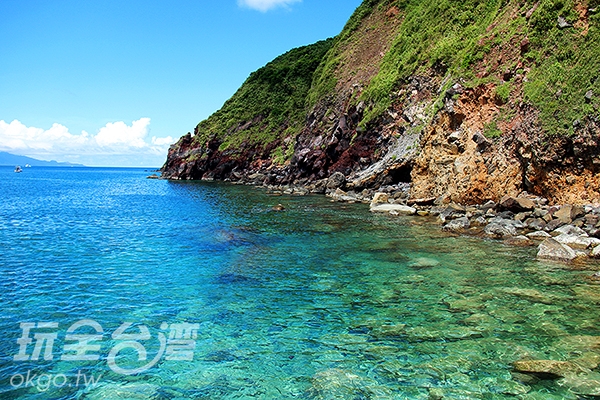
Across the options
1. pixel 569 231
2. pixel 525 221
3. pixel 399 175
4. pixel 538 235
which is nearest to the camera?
pixel 569 231

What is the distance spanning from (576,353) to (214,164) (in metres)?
87.9

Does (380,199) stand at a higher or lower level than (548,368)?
higher

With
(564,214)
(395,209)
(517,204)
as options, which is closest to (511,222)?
(517,204)

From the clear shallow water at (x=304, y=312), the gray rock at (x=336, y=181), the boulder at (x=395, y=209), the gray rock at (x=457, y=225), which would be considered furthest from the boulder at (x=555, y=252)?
the gray rock at (x=336, y=181)

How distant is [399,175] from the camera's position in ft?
138

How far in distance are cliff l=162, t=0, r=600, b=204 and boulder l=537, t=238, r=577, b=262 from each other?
23.6ft

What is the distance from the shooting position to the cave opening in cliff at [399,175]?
41.6 m

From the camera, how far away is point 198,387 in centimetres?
811

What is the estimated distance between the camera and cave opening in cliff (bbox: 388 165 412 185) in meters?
41.6

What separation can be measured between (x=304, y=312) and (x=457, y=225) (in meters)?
15.6

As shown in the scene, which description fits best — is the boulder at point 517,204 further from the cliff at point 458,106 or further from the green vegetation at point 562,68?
the green vegetation at point 562,68

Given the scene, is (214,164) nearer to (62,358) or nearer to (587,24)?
(587,24)

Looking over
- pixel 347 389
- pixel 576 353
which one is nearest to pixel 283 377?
pixel 347 389
